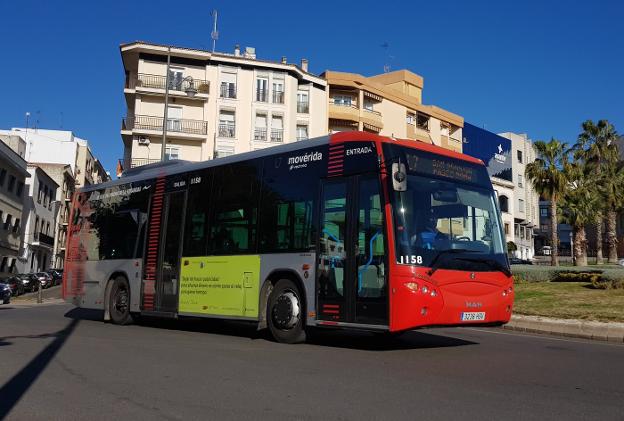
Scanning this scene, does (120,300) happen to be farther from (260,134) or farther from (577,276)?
(260,134)

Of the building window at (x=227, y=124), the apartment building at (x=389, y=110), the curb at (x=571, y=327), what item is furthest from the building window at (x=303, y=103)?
the curb at (x=571, y=327)

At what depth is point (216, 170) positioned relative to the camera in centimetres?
1188

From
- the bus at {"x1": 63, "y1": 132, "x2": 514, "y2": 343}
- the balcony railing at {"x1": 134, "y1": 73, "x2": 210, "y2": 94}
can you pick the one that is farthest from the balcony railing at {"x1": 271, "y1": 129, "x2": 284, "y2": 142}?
the bus at {"x1": 63, "y1": 132, "x2": 514, "y2": 343}

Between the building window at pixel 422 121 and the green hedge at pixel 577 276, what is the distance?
39317 millimetres

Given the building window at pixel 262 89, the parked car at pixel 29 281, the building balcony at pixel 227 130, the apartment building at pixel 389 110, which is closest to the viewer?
the parked car at pixel 29 281

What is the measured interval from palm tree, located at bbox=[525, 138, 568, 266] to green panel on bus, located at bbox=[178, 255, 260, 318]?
37.5 metres

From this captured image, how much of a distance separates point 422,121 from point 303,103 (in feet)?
59.3

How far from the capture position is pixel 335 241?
913 cm

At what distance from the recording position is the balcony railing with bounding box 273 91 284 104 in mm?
50312

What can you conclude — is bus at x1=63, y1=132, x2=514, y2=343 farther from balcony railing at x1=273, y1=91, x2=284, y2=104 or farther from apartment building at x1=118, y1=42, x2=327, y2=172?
balcony railing at x1=273, y1=91, x2=284, y2=104

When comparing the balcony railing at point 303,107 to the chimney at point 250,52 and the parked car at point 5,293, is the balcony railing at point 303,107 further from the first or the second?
the parked car at point 5,293

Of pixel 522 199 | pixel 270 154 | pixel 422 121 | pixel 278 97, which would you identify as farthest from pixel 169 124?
pixel 522 199

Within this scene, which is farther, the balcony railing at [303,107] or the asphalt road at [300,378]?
the balcony railing at [303,107]

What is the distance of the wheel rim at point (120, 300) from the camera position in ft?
45.1
